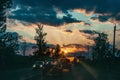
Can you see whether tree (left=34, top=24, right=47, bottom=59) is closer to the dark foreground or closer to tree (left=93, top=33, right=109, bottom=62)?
tree (left=93, top=33, right=109, bottom=62)

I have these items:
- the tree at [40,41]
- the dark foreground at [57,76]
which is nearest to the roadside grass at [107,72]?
the dark foreground at [57,76]

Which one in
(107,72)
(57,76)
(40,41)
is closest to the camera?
(57,76)

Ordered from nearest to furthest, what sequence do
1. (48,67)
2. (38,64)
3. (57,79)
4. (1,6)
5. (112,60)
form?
(57,79) < (48,67) < (38,64) < (112,60) < (1,6)

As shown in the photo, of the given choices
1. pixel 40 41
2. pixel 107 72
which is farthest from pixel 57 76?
pixel 40 41

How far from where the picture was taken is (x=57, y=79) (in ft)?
135

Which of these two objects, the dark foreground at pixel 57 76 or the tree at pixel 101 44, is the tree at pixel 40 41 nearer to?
the tree at pixel 101 44

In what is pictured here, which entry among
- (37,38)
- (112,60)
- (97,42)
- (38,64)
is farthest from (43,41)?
(38,64)

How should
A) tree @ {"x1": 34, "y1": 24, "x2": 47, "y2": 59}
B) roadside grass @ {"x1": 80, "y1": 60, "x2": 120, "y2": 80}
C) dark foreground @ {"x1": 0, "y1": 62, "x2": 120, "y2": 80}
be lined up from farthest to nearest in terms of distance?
tree @ {"x1": 34, "y1": 24, "x2": 47, "y2": 59} → roadside grass @ {"x1": 80, "y1": 60, "x2": 120, "y2": 80} → dark foreground @ {"x1": 0, "y1": 62, "x2": 120, "y2": 80}

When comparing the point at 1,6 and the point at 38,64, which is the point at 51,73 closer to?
the point at 38,64

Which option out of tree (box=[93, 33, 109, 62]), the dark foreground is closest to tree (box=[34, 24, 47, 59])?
tree (box=[93, 33, 109, 62])

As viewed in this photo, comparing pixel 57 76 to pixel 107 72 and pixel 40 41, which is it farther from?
pixel 40 41

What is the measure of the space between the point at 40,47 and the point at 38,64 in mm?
74709

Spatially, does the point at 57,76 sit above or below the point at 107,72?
above

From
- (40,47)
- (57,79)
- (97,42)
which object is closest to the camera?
(57,79)
